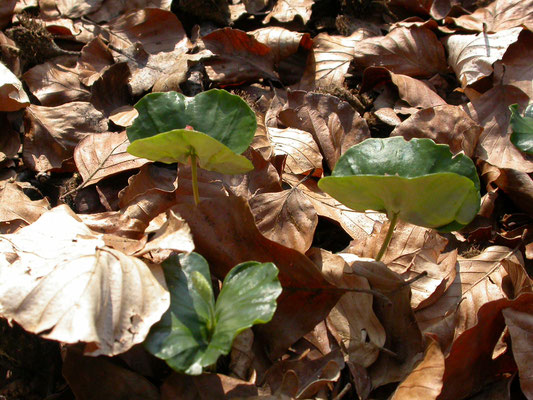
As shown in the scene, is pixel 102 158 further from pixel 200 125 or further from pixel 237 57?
pixel 237 57

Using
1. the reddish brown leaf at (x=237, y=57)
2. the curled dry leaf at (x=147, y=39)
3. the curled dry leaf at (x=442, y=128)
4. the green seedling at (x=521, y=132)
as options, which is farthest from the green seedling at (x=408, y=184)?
the curled dry leaf at (x=147, y=39)

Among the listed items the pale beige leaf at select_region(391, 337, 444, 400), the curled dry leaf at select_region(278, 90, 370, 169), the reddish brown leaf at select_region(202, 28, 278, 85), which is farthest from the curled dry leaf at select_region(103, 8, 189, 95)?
the pale beige leaf at select_region(391, 337, 444, 400)

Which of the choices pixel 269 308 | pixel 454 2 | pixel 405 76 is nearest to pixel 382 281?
pixel 269 308

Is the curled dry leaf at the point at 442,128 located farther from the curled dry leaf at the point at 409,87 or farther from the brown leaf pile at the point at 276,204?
the curled dry leaf at the point at 409,87

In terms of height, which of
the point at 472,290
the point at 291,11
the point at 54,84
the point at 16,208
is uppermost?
the point at 291,11

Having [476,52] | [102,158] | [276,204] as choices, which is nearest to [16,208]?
[102,158]
